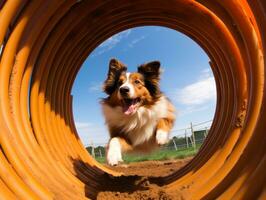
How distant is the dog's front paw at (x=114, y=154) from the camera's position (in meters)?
4.73

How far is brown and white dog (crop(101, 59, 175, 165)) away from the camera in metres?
6.25

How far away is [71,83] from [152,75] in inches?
63.4

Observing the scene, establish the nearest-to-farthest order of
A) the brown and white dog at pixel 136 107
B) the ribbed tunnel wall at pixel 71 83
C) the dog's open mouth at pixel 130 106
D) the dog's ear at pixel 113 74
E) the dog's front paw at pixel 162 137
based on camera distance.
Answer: the ribbed tunnel wall at pixel 71 83 → the dog's front paw at pixel 162 137 → the brown and white dog at pixel 136 107 → the dog's open mouth at pixel 130 106 → the dog's ear at pixel 113 74

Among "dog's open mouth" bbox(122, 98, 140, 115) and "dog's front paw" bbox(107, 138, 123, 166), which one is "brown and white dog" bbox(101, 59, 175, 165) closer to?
"dog's open mouth" bbox(122, 98, 140, 115)

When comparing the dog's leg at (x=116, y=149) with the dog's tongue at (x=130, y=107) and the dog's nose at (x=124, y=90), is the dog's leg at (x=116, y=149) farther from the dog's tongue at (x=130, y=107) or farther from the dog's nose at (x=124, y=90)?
the dog's nose at (x=124, y=90)

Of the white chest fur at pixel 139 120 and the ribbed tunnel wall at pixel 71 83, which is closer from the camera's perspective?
the ribbed tunnel wall at pixel 71 83

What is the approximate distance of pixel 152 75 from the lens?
22.2 ft

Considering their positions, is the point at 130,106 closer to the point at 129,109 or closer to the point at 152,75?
the point at 129,109

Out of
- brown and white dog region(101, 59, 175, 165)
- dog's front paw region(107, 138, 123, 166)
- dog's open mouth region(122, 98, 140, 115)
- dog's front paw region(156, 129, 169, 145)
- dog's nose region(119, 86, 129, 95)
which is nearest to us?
dog's front paw region(107, 138, 123, 166)

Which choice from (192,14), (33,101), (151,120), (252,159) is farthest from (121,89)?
(252,159)

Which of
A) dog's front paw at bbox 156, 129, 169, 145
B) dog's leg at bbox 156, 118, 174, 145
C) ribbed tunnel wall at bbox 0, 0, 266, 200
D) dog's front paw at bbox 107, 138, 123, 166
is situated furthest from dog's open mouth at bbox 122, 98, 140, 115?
dog's front paw at bbox 107, 138, 123, 166

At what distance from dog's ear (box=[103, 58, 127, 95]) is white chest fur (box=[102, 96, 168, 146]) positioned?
1.29ft

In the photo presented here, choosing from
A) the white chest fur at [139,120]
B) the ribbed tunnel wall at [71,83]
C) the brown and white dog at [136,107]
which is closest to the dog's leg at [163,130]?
the brown and white dog at [136,107]

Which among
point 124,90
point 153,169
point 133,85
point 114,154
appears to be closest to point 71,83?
point 124,90
